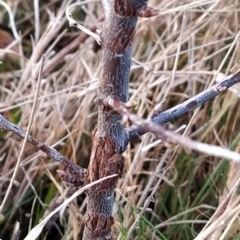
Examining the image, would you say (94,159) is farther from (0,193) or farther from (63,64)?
(63,64)

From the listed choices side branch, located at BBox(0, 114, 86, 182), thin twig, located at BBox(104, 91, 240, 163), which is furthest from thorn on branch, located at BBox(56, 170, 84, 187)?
thin twig, located at BBox(104, 91, 240, 163)

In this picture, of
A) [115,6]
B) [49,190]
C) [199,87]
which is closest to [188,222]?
[49,190]

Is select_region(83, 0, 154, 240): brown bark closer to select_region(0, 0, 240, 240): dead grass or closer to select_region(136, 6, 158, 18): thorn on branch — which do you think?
select_region(136, 6, 158, 18): thorn on branch

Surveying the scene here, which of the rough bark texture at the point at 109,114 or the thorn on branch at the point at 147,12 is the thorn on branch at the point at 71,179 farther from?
the thorn on branch at the point at 147,12

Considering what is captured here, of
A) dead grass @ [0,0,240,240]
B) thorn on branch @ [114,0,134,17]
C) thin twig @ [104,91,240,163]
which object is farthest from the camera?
dead grass @ [0,0,240,240]

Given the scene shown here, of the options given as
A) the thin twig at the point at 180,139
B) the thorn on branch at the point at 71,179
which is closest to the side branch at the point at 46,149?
the thorn on branch at the point at 71,179
